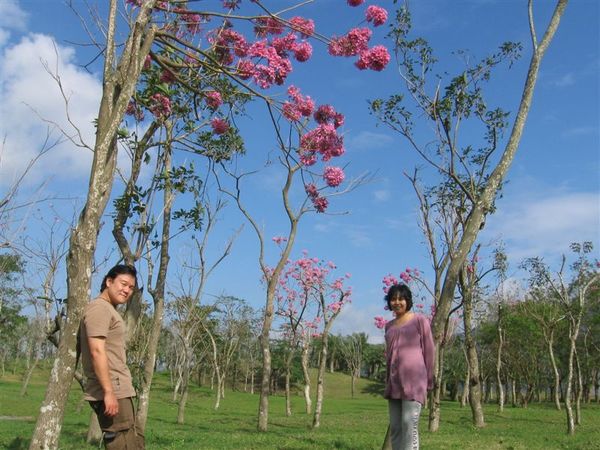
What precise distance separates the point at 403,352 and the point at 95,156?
12.3 ft

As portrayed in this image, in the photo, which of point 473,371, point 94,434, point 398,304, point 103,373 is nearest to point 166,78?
point 398,304

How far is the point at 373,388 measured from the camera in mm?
81438

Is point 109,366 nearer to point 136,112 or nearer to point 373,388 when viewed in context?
point 136,112

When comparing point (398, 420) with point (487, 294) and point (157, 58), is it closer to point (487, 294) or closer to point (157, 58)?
point (157, 58)

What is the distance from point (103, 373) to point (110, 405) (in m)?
0.25

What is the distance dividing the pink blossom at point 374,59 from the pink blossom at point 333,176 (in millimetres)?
3435

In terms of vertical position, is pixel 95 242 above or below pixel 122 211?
below

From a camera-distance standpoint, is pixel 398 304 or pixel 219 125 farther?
pixel 219 125

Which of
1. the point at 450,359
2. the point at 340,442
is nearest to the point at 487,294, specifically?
the point at 340,442

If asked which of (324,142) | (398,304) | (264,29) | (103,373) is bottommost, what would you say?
(103,373)

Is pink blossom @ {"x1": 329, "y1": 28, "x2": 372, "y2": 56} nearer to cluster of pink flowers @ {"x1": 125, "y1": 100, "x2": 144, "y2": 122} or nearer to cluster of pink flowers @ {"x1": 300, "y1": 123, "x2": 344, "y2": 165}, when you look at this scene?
cluster of pink flowers @ {"x1": 300, "y1": 123, "x2": 344, "y2": 165}

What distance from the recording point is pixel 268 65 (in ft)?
24.5

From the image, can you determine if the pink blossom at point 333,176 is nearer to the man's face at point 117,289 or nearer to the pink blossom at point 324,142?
the pink blossom at point 324,142

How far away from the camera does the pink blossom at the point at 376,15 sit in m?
7.52
